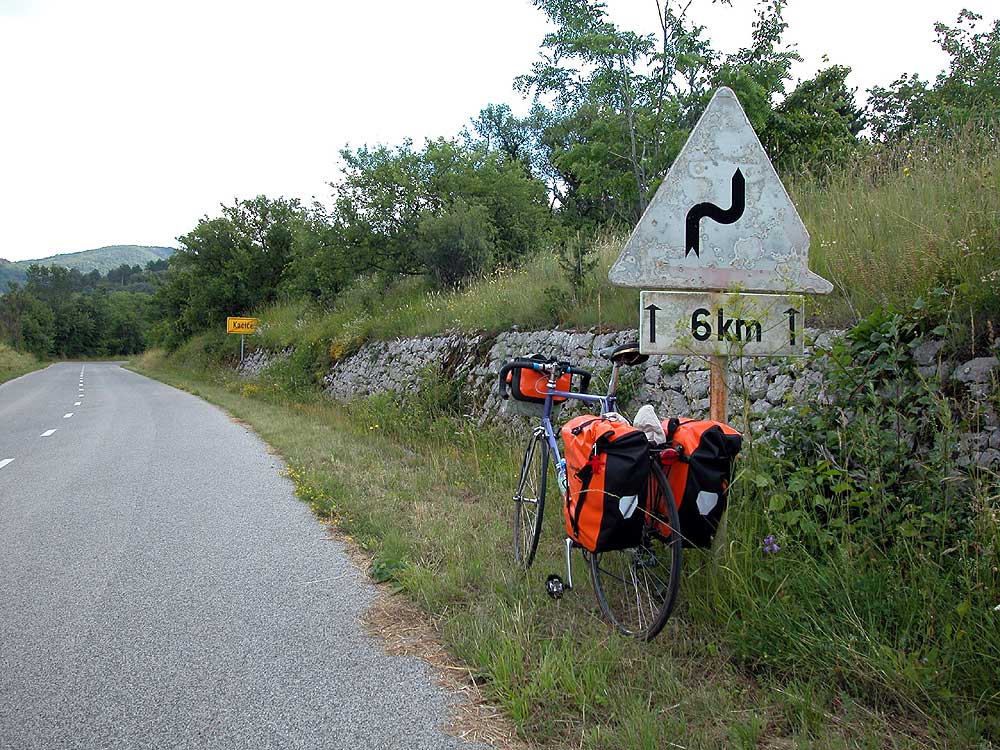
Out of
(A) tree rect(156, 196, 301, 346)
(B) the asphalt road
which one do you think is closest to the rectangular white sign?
(B) the asphalt road

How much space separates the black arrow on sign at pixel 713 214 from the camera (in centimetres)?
365

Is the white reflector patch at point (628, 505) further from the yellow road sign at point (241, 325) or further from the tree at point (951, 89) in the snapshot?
the yellow road sign at point (241, 325)

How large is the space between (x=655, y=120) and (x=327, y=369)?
504 inches

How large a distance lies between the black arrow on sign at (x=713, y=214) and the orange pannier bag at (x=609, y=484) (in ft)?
3.23

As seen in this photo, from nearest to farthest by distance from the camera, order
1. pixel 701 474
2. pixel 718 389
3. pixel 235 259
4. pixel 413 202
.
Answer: pixel 701 474, pixel 718 389, pixel 413 202, pixel 235 259

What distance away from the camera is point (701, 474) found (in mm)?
3295

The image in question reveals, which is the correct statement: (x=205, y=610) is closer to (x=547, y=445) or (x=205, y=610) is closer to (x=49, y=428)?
(x=547, y=445)

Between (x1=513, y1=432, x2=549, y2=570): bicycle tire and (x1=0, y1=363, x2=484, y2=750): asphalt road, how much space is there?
A: 3.30 feet

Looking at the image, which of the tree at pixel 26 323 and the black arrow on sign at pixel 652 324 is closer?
the black arrow on sign at pixel 652 324

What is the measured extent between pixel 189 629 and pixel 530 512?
2.19m

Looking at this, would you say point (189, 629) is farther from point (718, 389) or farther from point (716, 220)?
point (716, 220)

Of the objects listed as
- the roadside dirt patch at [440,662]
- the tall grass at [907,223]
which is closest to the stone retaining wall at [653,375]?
the tall grass at [907,223]

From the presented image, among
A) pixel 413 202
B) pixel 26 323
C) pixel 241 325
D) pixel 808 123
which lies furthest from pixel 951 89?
pixel 26 323

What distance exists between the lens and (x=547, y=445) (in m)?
4.60
